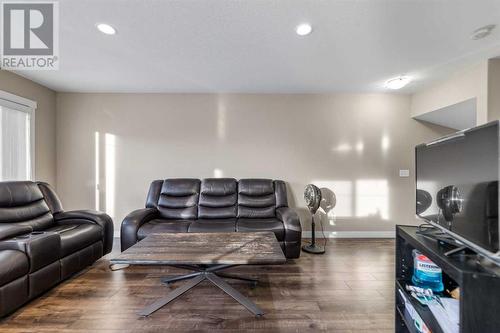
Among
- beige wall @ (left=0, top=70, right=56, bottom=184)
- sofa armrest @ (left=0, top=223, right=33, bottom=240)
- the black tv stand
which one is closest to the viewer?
the black tv stand

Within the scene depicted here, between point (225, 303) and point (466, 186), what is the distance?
1.85m

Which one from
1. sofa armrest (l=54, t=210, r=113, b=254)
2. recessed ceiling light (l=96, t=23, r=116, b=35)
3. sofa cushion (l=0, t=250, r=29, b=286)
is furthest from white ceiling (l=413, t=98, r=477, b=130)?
sofa cushion (l=0, t=250, r=29, b=286)

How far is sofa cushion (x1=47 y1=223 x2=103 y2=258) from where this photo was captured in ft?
7.45

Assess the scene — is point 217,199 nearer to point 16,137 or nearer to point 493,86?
point 16,137

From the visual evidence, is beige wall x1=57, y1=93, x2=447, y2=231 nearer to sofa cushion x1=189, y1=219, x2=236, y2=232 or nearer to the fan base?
the fan base

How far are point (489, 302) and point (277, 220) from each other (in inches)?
91.2

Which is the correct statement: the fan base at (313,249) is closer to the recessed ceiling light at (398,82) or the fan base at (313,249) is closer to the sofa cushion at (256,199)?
the sofa cushion at (256,199)

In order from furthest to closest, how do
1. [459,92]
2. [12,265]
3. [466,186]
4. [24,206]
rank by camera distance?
[459,92] < [24,206] < [12,265] < [466,186]

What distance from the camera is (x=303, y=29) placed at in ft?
6.70

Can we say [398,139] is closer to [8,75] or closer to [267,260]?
[267,260]

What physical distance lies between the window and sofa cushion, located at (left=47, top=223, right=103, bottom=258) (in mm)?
1236

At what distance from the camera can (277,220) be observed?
10.1 feet

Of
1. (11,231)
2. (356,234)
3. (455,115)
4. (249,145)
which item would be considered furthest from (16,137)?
(455,115)

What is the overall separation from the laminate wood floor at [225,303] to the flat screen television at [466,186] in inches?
42.7
